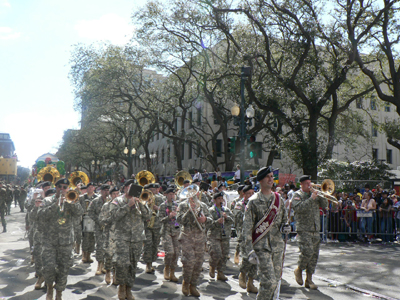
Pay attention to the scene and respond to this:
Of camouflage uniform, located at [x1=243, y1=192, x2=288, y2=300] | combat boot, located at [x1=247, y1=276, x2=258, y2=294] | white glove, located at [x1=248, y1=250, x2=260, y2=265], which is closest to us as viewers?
white glove, located at [x1=248, y1=250, x2=260, y2=265]

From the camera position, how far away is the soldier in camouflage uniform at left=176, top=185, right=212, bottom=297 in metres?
7.32

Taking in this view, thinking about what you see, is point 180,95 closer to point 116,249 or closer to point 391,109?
point 116,249

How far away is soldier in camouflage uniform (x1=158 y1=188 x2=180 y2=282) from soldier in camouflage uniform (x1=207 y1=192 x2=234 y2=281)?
0.74m

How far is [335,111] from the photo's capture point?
22.8m

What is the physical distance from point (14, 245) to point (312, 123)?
14.2 meters

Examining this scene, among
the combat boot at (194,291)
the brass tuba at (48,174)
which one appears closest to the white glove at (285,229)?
the combat boot at (194,291)

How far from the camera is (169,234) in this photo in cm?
899

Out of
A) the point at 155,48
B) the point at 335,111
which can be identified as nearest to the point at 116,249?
the point at 335,111

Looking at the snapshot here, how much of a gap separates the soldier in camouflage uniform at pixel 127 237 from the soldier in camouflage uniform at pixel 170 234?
4.19 ft

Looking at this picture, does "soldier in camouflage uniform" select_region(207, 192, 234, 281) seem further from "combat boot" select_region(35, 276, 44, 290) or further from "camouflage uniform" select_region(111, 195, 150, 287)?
"combat boot" select_region(35, 276, 44, 290)

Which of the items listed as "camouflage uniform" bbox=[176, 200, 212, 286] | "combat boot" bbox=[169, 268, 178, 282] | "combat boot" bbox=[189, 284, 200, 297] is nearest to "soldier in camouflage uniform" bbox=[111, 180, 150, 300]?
"camouflage uniform" bbox=[176, 200, 212, 286]

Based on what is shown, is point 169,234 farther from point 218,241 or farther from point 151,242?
point 218,241

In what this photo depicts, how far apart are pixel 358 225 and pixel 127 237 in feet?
34.2

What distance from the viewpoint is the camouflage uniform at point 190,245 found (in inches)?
288
